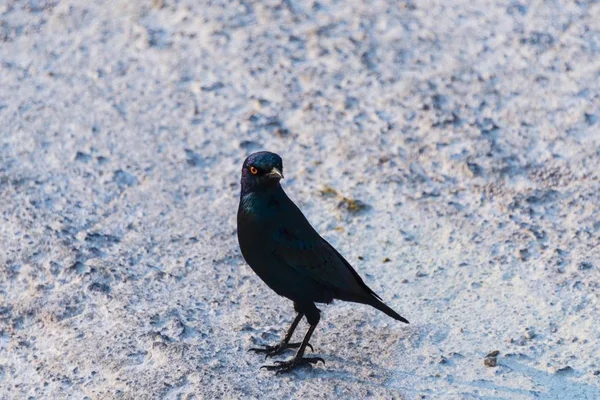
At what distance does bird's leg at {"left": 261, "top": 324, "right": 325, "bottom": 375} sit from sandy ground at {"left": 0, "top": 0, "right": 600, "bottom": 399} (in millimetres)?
49

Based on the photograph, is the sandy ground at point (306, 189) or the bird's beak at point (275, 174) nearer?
the bird's beak at point (275, 174)

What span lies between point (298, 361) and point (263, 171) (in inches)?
39.5

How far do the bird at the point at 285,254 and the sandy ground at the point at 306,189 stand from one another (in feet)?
0.90

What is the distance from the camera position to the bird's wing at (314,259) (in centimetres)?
514

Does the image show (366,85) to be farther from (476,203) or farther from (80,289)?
(80,289)

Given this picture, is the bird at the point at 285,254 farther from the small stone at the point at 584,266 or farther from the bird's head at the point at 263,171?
the small stone at the point at 584,266

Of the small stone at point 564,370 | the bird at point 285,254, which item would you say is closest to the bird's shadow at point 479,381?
the small stone at point 564,370

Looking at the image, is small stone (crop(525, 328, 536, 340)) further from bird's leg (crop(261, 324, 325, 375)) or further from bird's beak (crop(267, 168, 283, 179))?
bird's beak (crop(267, 168, 283, 179))

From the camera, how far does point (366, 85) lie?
7.84 meters

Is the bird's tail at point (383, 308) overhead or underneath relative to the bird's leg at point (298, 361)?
overhead

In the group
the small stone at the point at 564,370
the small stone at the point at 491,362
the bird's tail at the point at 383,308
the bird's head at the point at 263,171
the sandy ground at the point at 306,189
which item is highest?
the bird's head at the point at 263,171

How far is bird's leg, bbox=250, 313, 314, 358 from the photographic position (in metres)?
5.34

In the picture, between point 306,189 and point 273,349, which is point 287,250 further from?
point 306,189

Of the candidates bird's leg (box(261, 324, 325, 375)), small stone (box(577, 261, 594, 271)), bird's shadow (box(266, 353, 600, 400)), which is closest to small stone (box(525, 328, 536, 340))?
bird's shadow (box(266, 353, 600, 400))
